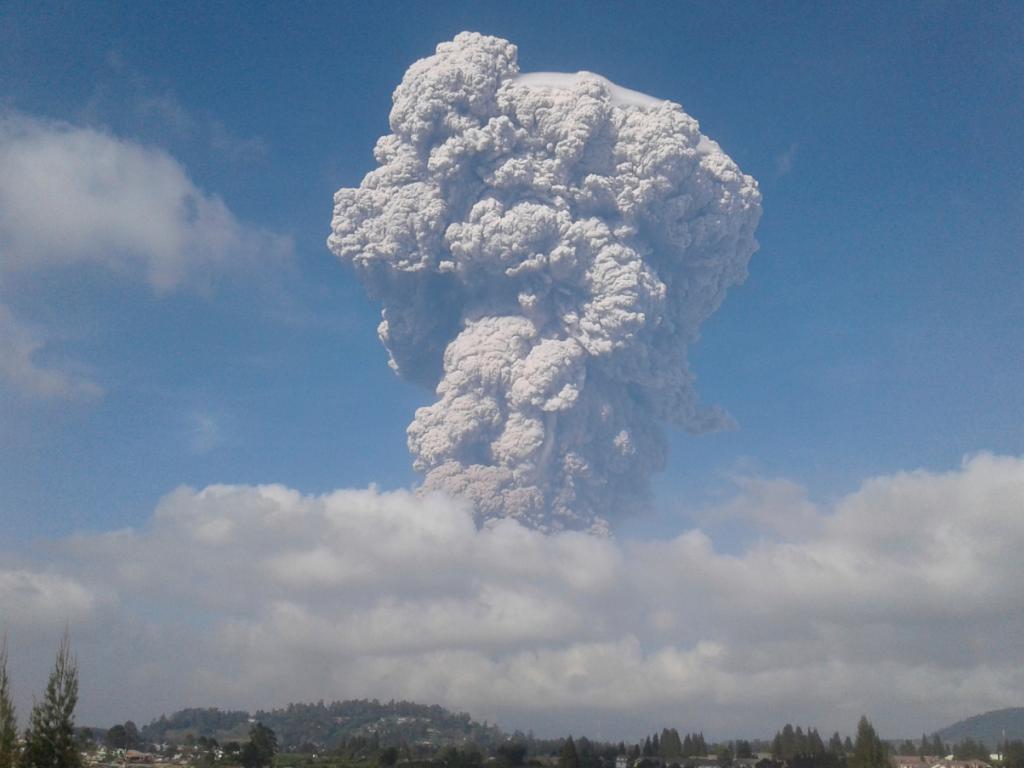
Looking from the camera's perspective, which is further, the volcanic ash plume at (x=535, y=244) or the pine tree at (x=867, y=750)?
the volcanic ash plume at (x=535, y=244)

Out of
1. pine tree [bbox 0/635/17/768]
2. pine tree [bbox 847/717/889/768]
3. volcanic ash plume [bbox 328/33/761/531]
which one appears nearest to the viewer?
pine tree [bbox 0/635/17/768]

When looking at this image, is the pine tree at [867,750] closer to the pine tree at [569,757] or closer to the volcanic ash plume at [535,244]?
the pine tree at [569,757]

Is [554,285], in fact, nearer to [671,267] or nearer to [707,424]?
[671,267]

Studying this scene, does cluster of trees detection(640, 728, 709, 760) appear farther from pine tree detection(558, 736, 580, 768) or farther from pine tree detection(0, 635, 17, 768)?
pine tree detection(0, 635, 17, 768)

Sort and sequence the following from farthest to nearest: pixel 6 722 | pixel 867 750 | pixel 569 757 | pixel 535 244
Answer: pixel 535 244 < pixel 569 757 < pixel 867 750 < pixel 6 722

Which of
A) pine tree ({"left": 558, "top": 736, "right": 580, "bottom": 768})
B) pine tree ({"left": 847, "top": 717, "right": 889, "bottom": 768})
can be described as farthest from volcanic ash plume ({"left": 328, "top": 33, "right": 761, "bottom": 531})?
pine tree ({"left": 847, "top": 717, "right": 889, "bottom": 768})

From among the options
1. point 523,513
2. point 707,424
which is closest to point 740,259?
point 707,424

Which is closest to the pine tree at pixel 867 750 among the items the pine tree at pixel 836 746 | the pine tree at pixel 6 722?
the pine tree at pixel 836 746

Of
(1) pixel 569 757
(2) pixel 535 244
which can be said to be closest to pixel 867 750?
(1) pixel 569 757

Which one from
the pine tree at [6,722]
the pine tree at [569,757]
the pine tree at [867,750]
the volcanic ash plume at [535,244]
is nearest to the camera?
the pine tree at [6,722]

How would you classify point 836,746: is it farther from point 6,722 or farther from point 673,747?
point 6,722
